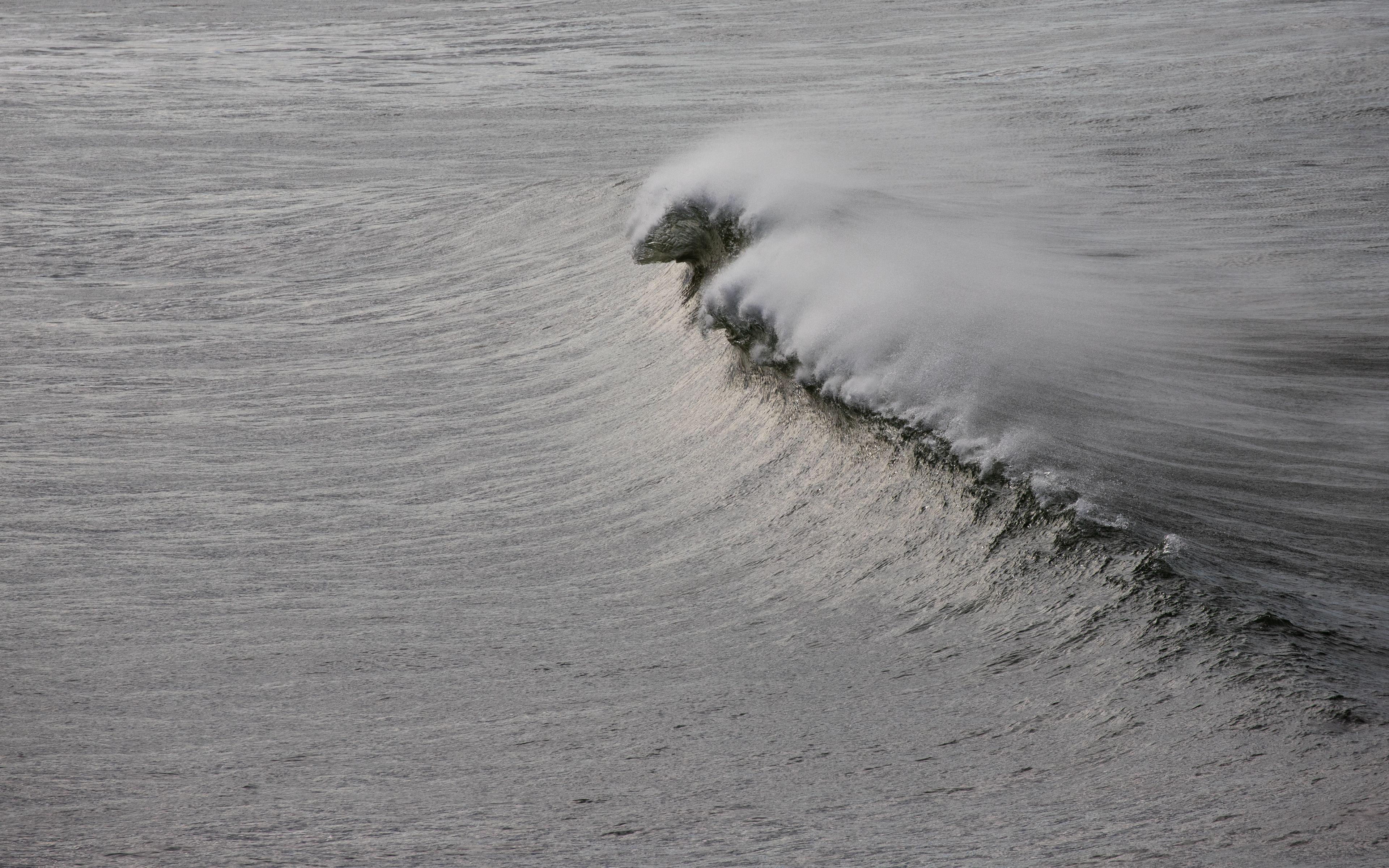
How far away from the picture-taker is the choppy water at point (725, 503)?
2.05 meters

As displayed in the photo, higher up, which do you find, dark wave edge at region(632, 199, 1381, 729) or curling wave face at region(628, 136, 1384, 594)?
curling wave face at region(628, 136, 1384, 594)

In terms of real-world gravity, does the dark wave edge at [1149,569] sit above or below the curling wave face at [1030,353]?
below

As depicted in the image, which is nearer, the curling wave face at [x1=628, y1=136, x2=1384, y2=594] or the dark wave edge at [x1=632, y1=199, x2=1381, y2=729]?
the dark wave edge at [x1=632, y1=199, x2=1381, y2=729]

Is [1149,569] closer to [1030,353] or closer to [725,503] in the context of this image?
[1030,353]

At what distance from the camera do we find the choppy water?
2.05 meters

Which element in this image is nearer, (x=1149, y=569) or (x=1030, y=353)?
(x=1149, y=569)

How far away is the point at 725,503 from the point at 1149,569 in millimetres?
1216

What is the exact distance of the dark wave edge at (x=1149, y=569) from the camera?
2.04 m

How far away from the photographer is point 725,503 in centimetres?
330

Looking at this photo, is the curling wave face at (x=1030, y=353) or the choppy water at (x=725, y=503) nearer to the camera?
the choppy water at (x=725, y=503)

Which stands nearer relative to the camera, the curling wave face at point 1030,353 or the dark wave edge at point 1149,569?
the dark wave edge at point 1149,569

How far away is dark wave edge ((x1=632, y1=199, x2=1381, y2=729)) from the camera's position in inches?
80.5

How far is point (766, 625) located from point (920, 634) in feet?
1.13

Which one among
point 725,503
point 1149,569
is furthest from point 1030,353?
point 1149,569
